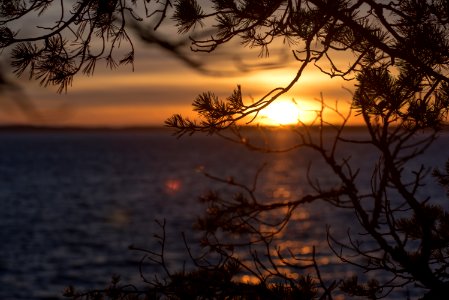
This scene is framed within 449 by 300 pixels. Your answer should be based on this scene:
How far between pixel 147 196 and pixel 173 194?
2.31 meters

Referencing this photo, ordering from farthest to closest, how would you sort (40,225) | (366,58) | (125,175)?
(125,175), (40,225), (366,58)

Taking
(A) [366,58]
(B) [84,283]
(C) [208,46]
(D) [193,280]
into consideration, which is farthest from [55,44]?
(B) [84,283]

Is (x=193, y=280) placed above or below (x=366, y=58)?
below

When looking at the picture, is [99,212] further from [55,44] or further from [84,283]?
[55,44]

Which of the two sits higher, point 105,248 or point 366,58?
point 366,58

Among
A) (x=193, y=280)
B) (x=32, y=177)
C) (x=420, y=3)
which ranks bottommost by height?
(x=32, y=177)

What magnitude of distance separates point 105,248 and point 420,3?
29562mm

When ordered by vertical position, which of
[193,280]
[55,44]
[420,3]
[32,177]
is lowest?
[32,177]

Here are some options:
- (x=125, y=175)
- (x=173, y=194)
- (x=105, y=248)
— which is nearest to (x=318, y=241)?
(x=105, y=248)

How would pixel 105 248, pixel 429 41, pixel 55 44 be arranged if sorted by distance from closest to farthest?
1. pixel 55 44
2. pixel 429 41
3. pixel 105 248

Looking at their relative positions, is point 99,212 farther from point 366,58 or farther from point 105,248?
point 366,58

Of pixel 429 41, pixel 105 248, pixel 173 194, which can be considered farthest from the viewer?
pixel 173 194

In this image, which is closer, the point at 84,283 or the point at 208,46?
the point at 208,46

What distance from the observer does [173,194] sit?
58.1 m
